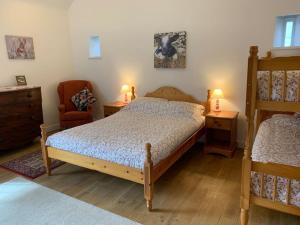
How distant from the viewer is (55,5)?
16.4 ft

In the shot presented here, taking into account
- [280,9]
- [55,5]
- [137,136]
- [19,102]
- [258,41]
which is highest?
[55,5]

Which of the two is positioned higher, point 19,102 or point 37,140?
point 19,102

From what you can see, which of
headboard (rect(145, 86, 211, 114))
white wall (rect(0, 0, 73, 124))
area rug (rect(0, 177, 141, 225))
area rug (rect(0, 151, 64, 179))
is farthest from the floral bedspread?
white wall (rect(0, 0, 73, 124))

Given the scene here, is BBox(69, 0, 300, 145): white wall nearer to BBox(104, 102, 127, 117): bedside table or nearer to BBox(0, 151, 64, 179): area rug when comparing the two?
BBox(104, 102, 127, 117): bedside table

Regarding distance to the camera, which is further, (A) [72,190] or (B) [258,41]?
(B) [258,41]

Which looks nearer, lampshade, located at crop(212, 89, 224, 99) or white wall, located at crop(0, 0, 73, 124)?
lampshade, located at crop(212, 89, 224, 99)

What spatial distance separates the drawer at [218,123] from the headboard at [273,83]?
70.0 inches

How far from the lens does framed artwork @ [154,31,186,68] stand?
4.17 m

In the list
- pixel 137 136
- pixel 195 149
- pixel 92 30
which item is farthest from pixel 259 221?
pixel 92 30

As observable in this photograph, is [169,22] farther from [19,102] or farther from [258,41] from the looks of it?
Result: [19,102]

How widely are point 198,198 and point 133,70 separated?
2.98 meters

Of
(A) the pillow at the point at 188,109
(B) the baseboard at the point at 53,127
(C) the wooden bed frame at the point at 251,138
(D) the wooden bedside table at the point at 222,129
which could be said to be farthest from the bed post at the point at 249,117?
(B) the baseboard at the point at 53,127

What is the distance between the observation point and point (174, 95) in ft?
14.4

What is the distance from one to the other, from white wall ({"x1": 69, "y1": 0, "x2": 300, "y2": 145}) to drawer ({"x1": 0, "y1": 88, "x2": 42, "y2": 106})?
1.48 meters
